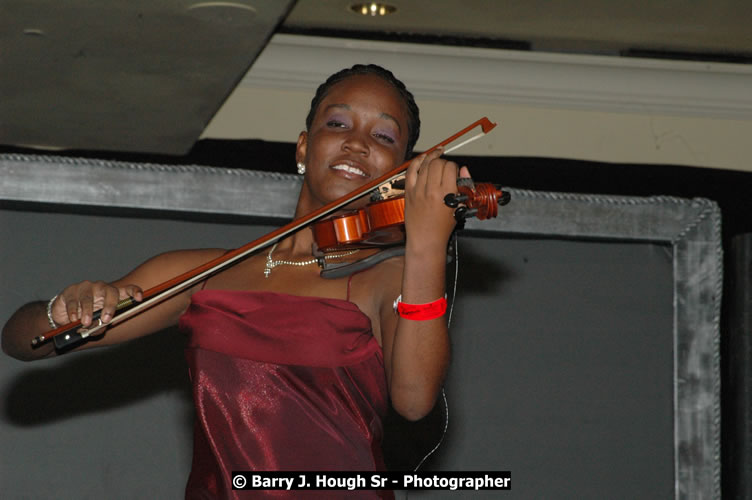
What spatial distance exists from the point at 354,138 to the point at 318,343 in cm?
36

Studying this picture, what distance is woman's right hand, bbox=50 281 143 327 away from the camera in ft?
5.40

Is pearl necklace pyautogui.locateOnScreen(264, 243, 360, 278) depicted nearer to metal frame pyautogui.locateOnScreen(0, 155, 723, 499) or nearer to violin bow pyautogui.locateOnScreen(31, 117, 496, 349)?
violin bow pyautogui.locateOnScreen(31, 117, 496, 349)

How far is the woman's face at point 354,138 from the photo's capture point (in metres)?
1.81

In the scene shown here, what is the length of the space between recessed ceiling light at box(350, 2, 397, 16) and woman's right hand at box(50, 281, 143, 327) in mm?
1731

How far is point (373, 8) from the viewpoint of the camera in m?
3.25

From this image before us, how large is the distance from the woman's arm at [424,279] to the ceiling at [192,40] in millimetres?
974

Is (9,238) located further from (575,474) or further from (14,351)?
(575,474)

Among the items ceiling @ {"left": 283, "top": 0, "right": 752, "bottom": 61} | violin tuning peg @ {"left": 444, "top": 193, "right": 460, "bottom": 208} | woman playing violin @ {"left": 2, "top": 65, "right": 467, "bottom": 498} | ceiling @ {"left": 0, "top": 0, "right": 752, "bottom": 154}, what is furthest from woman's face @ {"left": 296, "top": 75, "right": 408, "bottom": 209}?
ceiling @ {"left": 283, "top": 0, "right": 752, "bottom": 61}

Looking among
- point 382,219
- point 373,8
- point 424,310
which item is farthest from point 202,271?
point 373,8

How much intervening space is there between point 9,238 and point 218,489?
1.29m

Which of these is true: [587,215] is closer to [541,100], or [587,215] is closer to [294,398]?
[541,100]

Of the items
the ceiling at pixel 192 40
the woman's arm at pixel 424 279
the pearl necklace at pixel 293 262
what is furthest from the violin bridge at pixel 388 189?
the ceiling at pixel 192 40

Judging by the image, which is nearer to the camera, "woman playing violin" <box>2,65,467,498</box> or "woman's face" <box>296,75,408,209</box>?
"woman playing violin" <box>2,65,467,498</box>

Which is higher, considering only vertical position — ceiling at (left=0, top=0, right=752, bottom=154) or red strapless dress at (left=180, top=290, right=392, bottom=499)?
ceiling at (left=0, top=0, right=752, bottom=154)
